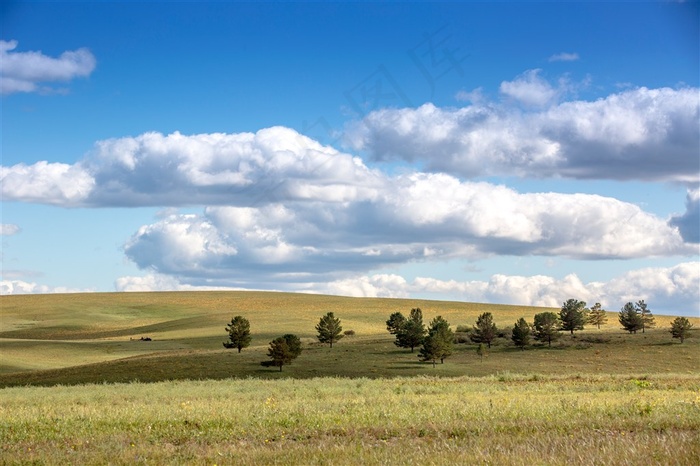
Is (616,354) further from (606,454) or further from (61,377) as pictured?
(606,454)

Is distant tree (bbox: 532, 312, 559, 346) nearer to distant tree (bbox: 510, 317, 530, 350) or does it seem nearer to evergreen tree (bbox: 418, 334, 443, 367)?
distant tree (bbox: 510, 317, 530, 350)

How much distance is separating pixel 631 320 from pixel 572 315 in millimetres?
6564

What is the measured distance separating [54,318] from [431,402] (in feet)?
407

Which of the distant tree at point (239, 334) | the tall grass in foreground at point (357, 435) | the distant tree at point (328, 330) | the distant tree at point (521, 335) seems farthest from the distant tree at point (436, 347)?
the tall grass in foreground at point (357, 435)

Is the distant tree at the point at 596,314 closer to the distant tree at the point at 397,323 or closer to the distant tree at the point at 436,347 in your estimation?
the distant tree at the point at 397,323

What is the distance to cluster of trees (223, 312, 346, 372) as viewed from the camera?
57.7m

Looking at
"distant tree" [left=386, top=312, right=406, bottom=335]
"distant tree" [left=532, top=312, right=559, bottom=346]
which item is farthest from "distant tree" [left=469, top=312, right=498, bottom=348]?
"distant tree" [left=386, top=312, right=406, bottom=335]

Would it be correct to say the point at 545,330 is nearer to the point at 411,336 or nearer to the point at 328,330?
the point at 411,336

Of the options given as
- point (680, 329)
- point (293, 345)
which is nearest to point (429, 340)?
point (293, 345)

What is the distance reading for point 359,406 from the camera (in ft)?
72.3

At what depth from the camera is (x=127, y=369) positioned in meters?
57.2

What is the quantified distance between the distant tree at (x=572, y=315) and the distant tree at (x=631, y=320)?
462 cm

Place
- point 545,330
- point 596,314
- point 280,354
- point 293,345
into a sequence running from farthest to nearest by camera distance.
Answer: point 596,314, point 545,330, point 293,345, point 280,354

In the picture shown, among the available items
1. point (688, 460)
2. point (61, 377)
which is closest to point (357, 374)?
point (61, 377)
